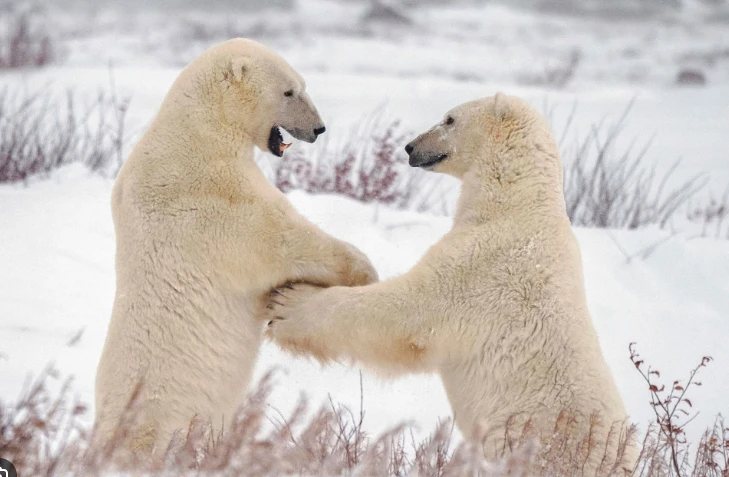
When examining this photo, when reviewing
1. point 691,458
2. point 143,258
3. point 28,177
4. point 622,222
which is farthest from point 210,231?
point 622,222

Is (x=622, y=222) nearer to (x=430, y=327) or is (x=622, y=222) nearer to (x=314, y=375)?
(x=314, y=375)

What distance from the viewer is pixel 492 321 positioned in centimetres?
323

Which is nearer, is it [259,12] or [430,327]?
[430,327]

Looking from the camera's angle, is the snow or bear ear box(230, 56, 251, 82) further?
the snow

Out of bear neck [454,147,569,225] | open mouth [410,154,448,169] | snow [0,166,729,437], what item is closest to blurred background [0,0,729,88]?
snow [0,166,729,437]

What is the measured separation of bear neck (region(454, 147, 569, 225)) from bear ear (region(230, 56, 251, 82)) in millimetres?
981

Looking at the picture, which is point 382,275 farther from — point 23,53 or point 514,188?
point 23,53

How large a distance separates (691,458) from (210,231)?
3.02 meters

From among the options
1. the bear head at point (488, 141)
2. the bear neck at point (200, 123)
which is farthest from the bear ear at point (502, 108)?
the bear neck at point (200, 123)

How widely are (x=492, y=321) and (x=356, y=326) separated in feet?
1.61

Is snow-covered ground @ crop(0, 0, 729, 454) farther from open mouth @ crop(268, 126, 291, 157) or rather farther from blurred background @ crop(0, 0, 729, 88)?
blurred background @ crop(0, 0, 729, 88)

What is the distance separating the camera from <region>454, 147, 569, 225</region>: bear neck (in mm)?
3443

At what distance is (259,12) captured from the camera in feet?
78.9

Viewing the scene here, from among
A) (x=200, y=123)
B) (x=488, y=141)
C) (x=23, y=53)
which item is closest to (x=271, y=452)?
(x=200, y=123)
